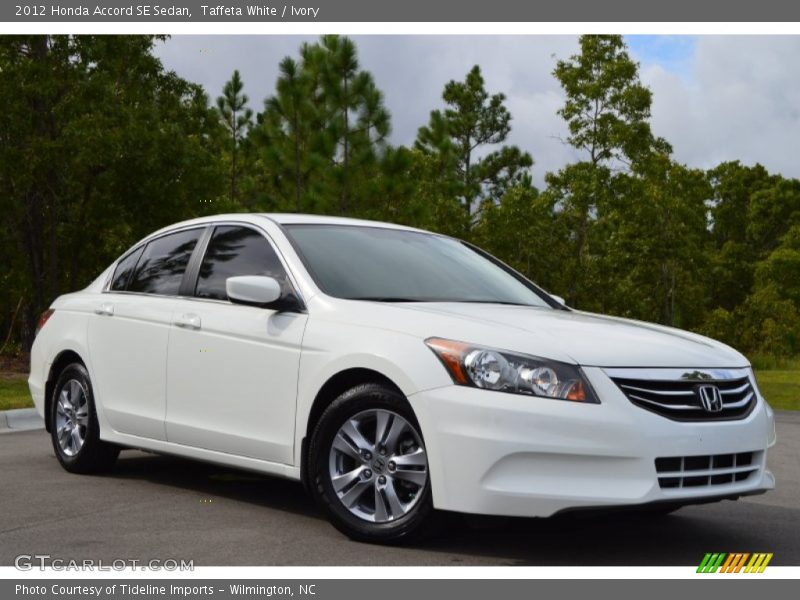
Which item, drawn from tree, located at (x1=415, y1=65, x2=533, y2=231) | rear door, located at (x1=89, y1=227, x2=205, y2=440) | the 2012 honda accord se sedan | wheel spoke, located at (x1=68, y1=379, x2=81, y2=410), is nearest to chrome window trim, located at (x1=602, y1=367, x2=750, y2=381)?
the 2012 honda accord se sedan

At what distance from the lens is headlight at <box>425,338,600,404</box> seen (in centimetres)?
540

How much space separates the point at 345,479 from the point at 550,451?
1185 mm

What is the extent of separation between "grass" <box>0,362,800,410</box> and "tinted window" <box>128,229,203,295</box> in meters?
5.35

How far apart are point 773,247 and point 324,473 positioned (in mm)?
58843

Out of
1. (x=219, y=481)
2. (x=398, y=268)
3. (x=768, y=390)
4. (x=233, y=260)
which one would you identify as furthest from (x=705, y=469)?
(x=768, y=390)

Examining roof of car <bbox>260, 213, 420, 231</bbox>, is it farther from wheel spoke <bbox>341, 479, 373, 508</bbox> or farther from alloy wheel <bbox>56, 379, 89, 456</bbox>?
alloy wheel <bbox>56, 379, 89, 456</bbox>

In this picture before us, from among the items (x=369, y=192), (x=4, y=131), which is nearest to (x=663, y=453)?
(x=4, y=131)

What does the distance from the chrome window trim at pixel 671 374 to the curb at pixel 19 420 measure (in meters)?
7.52

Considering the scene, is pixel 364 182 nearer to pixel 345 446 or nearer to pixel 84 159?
pixel 84 159

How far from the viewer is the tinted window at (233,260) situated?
22.9ft

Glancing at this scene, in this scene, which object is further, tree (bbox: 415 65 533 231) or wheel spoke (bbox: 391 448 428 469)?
tree (bbox: 415 65 533 231)

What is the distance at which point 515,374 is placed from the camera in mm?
5453

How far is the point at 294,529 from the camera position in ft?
20.9
